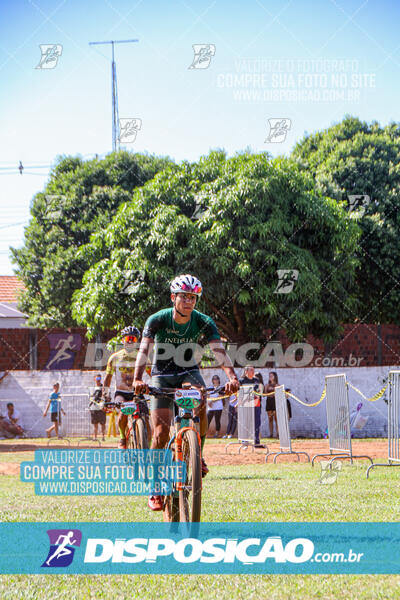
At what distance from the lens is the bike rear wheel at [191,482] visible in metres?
5.59

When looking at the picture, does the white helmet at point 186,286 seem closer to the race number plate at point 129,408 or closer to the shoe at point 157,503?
the shoe at point 157,503

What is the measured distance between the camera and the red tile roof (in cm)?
4519

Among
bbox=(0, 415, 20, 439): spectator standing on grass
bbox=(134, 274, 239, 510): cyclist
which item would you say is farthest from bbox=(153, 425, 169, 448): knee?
bbox=(0, 415, 20, 439): spectator standing on grass

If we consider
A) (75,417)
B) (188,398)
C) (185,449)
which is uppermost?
(188,398)

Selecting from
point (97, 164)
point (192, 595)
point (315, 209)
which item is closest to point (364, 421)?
point (315, 209)

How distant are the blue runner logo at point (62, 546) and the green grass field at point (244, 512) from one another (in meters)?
0.35

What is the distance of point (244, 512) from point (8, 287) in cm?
4164

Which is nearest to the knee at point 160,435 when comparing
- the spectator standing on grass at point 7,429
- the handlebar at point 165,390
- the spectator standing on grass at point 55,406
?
the handlebar at point 165,390

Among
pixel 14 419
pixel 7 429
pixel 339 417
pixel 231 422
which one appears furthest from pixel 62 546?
pixel 14 419

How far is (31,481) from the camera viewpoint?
1169cm

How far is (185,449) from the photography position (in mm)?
6055

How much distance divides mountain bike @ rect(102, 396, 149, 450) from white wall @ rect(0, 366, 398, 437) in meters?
14.8

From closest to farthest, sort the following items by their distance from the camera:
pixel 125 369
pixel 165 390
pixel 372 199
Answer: pixel 165 390 → pixel 125 369 → pixel 372 199

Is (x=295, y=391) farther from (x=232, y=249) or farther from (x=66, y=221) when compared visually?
(x=66, y=221)
